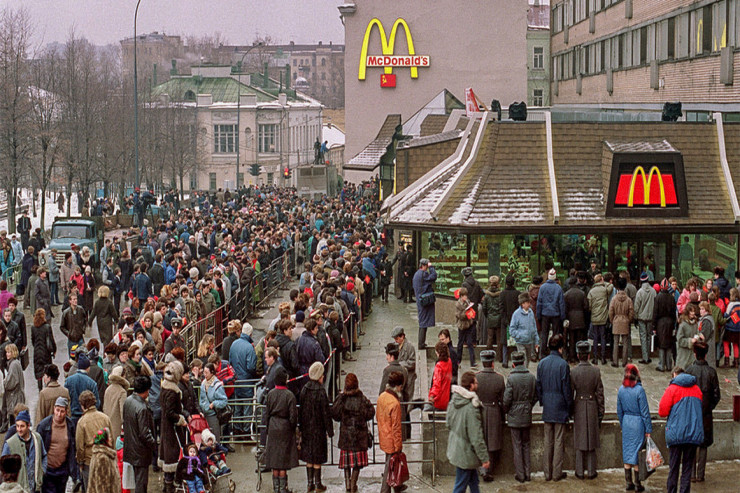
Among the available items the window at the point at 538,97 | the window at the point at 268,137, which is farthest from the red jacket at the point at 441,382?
the window at the point at 268,137

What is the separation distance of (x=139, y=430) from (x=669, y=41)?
108 feet

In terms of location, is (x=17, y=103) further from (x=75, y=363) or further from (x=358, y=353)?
(x=75, y=363)

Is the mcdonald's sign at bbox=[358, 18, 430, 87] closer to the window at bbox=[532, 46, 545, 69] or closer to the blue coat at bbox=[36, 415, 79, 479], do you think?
the window at bbox=[532, 46, 545, 69]

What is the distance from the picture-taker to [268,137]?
94.8 meters

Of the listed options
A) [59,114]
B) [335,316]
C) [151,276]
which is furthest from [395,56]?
[335,316]

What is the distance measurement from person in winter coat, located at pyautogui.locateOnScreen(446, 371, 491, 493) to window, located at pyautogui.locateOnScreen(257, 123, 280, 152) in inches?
3249

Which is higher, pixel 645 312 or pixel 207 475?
pixel 645 312

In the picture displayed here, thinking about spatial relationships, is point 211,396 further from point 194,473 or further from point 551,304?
point 551,304

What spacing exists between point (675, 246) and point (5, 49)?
116 feet

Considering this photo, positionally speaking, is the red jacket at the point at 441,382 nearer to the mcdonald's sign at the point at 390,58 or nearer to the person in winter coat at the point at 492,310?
the person in winter coat at the point at 492,310

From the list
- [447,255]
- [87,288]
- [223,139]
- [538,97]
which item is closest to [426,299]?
[447,255]

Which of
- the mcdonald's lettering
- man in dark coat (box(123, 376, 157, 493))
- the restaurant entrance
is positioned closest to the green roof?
the restaurant entrance

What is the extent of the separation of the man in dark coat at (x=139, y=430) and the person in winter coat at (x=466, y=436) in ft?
11.7

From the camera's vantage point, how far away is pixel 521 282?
23.5m
